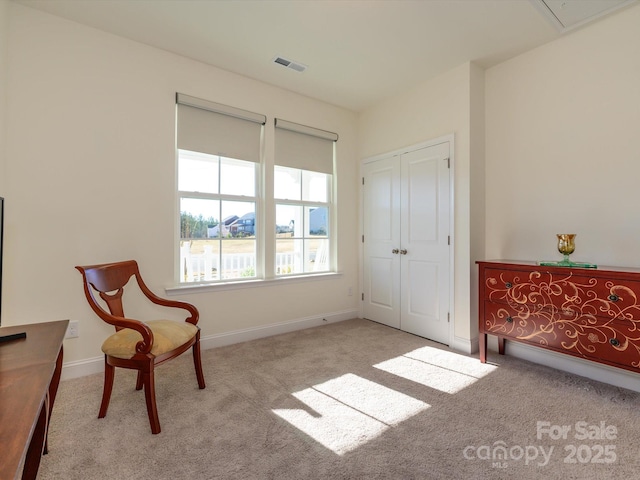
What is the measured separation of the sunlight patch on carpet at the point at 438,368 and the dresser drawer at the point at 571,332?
0.34 metres

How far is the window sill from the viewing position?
2775 mm

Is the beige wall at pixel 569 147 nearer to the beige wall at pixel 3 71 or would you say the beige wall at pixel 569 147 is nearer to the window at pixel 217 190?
the window at pixel 217 190

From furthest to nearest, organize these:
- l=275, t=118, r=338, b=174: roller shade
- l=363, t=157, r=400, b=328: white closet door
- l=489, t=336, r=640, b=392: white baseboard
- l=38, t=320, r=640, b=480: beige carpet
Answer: l=363, t=157, r=400, b=328: white closet door
l=275, t=118, r=338, b=174: roller shade
l=489, t=336, r=640, b=392: white baseboard
l=38, t=320, r=640, b=480: beige carpet

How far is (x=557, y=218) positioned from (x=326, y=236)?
2342 millimetres

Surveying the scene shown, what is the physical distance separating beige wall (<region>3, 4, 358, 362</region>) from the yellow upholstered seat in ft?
2.67

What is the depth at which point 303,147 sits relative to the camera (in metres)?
3.61

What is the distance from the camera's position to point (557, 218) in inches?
101

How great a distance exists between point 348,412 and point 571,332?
1631mm

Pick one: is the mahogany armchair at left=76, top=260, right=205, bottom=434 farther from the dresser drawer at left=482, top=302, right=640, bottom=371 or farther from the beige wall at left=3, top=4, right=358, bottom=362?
the dresser drawer at left=482, top=302, right=640, bottom=371

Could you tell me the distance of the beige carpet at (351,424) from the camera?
1.43m

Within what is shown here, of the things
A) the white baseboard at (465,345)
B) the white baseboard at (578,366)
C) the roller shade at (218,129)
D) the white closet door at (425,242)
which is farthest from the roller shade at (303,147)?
the white baseboard at (578,366)

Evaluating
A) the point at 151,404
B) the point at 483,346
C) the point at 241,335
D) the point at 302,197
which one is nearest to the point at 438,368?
the point at 483,346

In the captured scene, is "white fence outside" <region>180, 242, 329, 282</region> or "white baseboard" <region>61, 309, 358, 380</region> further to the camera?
"white fence outside" <region>180, 242, 329, 282</region>

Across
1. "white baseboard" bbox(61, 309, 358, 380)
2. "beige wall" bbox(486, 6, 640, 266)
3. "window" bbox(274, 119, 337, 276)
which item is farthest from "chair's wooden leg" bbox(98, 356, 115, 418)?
"beige wall" bbox(486, 6, 640, 266)
